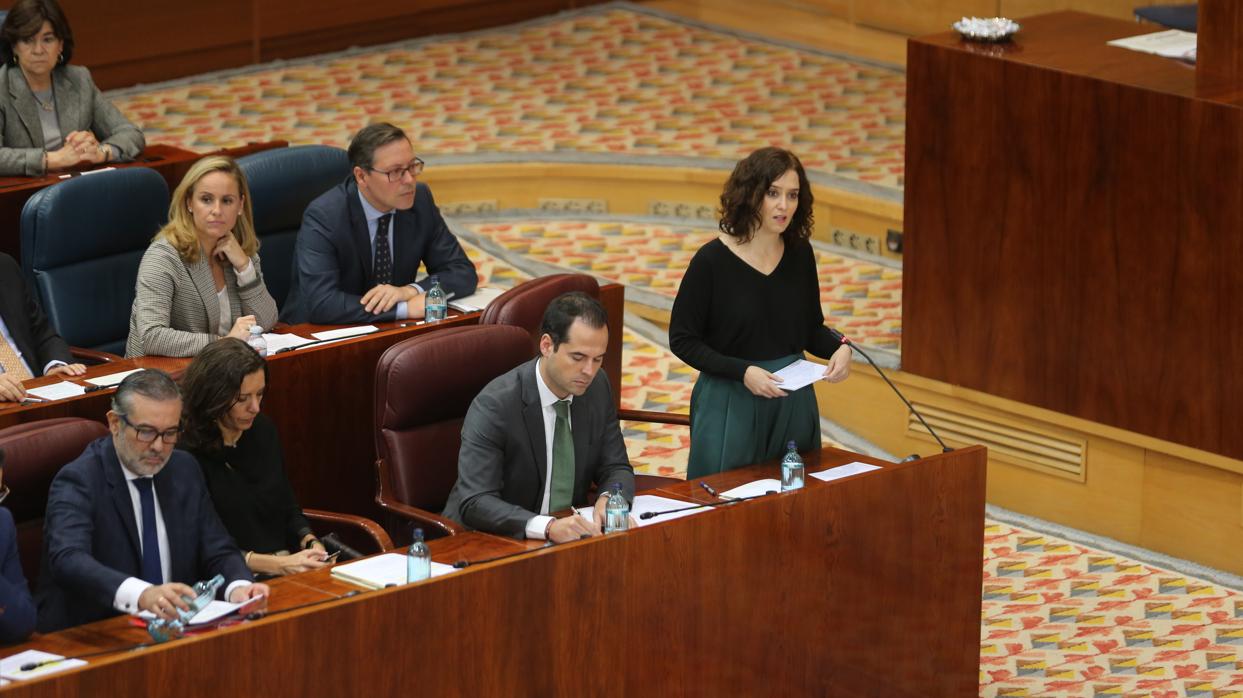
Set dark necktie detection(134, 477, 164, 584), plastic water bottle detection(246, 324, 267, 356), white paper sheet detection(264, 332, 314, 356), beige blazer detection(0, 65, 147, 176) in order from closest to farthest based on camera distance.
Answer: dark necktie detection(134, 477, 164, 584)
plastic water bottle detection(246, 324, 267, 356)
white paper sheet detection(264, 332, 314, 356)
beige blazer detection(0, 65, 147, 176)

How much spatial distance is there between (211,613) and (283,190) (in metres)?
2.30

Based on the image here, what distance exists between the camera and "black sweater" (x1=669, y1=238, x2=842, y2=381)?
14.3ft

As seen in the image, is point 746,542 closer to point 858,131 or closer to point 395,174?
point 395,174

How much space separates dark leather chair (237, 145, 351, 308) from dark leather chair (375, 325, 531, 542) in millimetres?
1218

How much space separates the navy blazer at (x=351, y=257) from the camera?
5.06 m

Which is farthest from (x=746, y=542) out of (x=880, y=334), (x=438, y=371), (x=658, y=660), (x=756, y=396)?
(x=880, y=334)

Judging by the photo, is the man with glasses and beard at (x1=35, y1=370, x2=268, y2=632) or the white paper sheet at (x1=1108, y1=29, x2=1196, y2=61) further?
the white paper sheet at (x1=1108, y1=29, x2=1196, y2=61)

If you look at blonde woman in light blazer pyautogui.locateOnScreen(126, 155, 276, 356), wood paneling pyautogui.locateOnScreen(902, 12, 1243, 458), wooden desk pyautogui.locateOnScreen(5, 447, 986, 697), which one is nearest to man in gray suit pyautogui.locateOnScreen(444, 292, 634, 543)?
wooden desk pyautogui.locateOnScreen(5, 447, 986, 697)

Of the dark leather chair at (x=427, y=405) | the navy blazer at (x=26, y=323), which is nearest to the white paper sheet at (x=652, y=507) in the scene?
the dark leather chair at (x=427, y=405)

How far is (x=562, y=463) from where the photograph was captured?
4.25 meters

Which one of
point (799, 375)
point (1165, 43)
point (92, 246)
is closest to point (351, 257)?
point (92, 246)

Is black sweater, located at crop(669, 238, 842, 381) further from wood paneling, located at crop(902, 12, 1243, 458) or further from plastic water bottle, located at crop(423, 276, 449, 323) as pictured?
wood paneling, located at crop(902, 12, 1243, 458)

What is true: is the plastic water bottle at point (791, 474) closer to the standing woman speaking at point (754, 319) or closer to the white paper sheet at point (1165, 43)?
the standing woman speaking at point (754, 319)

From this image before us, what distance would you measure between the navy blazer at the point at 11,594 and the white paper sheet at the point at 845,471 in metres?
1.70
